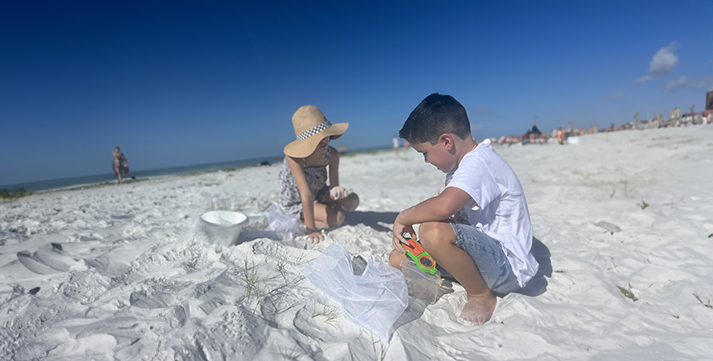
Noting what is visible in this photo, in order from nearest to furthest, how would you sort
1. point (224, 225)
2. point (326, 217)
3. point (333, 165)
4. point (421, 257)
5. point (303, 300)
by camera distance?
point (303, 300) < point (421, 257) < point (224, 225) < point (326, 217) < point (333, 165)

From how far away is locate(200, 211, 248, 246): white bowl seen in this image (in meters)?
2.41

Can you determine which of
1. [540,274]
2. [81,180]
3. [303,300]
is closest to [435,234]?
[303,300]

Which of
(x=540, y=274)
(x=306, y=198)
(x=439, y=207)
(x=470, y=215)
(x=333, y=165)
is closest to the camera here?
(x=439, y=207)

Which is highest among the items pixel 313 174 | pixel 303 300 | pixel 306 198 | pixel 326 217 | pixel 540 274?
pixel 313 174

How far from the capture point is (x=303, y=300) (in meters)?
1.71

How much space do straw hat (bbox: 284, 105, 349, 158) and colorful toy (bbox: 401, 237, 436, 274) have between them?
129 centimetres

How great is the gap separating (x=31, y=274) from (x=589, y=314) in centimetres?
333

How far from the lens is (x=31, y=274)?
200cm

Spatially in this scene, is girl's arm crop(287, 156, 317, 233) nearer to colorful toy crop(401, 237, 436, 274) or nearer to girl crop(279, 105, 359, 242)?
girl crop(279, 105, 359, 242)

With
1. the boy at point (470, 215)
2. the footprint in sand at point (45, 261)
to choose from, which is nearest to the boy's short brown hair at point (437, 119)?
the boy at point (470, 215)

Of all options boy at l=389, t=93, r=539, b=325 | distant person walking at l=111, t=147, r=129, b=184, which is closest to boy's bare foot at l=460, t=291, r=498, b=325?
boy at l=389, t=93, r=539, b=325

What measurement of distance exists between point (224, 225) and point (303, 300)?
3.43 ft

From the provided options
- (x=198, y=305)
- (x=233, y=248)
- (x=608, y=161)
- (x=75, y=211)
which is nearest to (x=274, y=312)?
(x=198, y=305)

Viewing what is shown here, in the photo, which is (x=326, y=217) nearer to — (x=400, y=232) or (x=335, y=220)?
(x=335, y=220)
